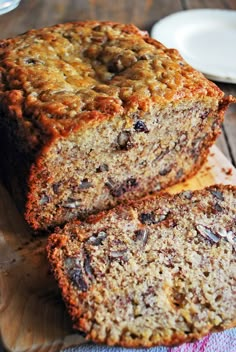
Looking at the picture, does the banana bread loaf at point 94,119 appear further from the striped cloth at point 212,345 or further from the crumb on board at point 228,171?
the striped cloth at point 212,345

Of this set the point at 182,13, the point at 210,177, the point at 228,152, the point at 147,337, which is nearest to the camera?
the point at 147,337

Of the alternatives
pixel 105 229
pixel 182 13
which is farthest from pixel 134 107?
pixel 182 13

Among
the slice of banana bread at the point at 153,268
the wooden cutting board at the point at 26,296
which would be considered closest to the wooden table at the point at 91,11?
the wooden cutting board at the point at 26,296

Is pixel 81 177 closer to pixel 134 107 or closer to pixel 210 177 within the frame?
pixel 134 107

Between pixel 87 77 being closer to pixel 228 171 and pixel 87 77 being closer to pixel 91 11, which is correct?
pixel 228 171

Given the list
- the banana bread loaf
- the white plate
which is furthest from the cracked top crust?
the white plate

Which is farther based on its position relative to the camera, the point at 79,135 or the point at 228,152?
the point at 228,152

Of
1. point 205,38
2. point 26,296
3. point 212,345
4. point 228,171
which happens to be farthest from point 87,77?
point 205,38
